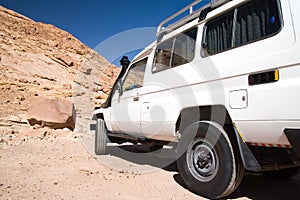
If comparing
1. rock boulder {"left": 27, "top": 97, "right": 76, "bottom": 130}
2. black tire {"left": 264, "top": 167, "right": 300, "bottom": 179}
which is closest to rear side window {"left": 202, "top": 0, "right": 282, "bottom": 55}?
black tire {"left": 264, "top": 167, "right": 300, "bottom": 179}

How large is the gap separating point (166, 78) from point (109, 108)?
2222mm

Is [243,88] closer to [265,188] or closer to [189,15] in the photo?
[189,15]

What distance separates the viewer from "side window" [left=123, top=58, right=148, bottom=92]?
14.4ft

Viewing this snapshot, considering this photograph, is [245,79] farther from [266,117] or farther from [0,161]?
[0,161]

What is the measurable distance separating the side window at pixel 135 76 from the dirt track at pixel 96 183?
160cm

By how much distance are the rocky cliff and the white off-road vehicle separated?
29.5ft

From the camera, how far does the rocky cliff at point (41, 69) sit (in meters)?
14.3

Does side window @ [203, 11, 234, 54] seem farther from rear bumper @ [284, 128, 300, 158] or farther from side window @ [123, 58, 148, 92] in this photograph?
side window @ [123, 58, 148, 92]

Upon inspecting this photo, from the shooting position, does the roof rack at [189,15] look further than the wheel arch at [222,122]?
Yes

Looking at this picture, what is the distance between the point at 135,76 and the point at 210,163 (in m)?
→ 2.49

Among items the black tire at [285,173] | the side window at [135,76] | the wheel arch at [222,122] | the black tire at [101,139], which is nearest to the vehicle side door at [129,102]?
the side window at [135,76]

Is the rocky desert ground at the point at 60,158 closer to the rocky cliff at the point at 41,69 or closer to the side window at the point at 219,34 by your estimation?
the rocky cliff at the point at 41,69

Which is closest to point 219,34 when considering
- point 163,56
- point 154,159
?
point 163,56

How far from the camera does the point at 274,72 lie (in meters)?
2.10
